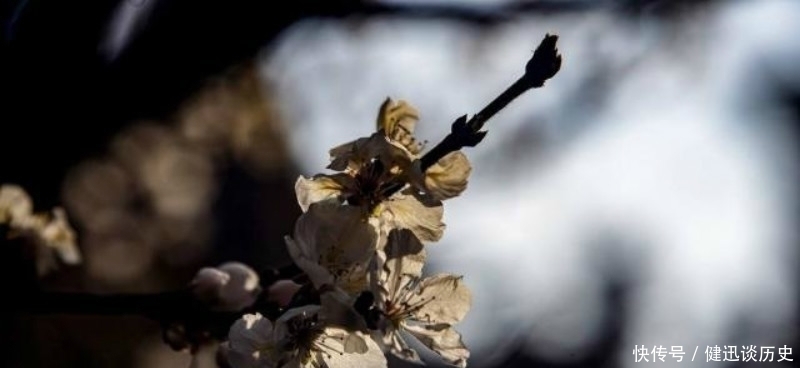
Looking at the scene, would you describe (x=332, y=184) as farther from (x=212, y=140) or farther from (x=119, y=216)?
(x=119, y=216)

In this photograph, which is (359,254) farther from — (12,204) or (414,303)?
(12,204)

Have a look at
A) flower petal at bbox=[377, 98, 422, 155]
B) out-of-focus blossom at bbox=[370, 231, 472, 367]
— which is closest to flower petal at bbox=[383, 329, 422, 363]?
out-of-focus blossom at bbox=[370, 231, 472, 367]

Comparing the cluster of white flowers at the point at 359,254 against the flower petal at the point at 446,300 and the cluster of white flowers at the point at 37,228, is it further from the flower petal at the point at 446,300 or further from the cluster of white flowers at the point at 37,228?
the cluster of white flowers at the point at 37,228

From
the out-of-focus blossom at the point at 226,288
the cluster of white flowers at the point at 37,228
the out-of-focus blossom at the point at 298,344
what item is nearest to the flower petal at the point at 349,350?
the out-of-focus blossom at the point at 298,344

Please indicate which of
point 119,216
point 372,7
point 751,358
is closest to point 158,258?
point 119,216

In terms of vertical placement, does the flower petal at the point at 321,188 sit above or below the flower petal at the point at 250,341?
above

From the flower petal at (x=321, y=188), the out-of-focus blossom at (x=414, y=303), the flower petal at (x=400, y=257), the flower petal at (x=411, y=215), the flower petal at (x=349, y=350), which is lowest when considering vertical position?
the flower petal at (x=349, y=350)

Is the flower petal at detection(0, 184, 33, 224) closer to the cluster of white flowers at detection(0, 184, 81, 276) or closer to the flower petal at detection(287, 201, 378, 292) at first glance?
the cluster of white flowers at detection(0, 184, 81, 276)

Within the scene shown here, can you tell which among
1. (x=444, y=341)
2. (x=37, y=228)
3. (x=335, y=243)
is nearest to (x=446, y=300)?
(x=444, y=341)
